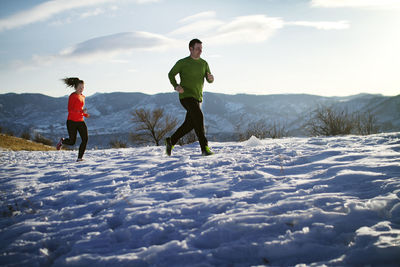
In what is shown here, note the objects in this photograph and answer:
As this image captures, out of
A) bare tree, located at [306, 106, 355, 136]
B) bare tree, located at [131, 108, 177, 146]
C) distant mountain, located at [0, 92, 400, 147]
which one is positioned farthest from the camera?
distant mountain, located at [0, 92, 400, 147]

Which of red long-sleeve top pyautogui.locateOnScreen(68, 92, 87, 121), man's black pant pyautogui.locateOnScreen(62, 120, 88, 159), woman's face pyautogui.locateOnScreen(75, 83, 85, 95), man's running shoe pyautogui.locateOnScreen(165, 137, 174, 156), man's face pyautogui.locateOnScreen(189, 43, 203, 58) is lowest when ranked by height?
man's running shoe pyautogui.locateOnScreen(165, 137, 174, 156)

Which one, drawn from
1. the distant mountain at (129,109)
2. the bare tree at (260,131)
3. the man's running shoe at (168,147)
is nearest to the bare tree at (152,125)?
the bare tree at (260,131)

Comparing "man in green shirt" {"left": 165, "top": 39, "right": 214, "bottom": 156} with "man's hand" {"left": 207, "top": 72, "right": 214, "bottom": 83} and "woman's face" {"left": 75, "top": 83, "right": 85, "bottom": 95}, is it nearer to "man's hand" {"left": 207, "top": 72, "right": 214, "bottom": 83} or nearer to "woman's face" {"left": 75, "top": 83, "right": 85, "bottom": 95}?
"man's hand" {"left": 207, "top": 72, "right": 214, "bottom": 83}

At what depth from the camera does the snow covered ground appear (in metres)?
1.43

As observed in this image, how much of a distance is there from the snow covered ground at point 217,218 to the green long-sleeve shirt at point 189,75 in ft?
6.19

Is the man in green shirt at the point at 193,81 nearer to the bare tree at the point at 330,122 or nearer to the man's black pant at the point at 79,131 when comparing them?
the man's black pant at the point at 79,131

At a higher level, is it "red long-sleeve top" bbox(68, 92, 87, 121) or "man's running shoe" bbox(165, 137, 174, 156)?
"red long-sleeve top" bbox(68, 92, 87, 121)

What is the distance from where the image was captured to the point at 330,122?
9.04m

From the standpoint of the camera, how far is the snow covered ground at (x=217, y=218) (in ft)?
4.68

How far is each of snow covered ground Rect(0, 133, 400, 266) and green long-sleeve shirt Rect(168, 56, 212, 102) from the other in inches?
74.3

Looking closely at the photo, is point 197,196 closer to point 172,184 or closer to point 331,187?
point 172,184

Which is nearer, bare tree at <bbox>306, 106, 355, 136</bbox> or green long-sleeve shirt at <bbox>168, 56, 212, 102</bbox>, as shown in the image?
green long-sleeve shirt at <bbox>168, 56, 212, 102</bbox>

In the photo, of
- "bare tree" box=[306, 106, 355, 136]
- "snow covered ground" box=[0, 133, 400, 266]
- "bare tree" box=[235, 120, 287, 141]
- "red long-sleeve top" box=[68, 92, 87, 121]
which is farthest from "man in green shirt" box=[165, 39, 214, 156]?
"bare tree" box=[306, 106, 355, 136]

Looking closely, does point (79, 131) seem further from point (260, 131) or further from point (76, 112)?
point (260, 131)
